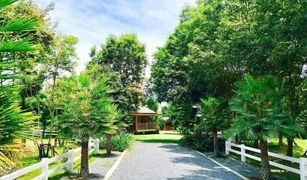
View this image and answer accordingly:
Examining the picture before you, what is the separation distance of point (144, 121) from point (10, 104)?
48895mm

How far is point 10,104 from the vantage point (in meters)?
4.29

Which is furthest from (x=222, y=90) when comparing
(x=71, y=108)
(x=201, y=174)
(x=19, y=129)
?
(x=19, y=129)

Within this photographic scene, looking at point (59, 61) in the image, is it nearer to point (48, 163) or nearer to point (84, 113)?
point (84, 113)

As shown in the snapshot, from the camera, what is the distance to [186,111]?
33844 millimetres

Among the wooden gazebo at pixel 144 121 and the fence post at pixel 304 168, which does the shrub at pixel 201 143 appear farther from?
the wooden gazebo at pixel 144 121

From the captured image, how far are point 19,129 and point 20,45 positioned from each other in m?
1.15

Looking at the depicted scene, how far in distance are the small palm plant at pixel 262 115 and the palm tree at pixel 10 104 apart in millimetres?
8418

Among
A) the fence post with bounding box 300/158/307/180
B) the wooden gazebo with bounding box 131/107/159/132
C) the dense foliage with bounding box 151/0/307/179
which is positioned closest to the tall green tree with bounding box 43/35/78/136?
the dense foliage with bounding box 151/0/307/179

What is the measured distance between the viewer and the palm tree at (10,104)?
3689mm

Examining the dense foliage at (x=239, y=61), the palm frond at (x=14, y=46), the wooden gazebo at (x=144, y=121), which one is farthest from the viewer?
the wooden gazebo at (x=144, y=121)

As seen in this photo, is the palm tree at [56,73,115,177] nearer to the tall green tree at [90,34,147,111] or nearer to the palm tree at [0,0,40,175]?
the palm tree at [0,0,40,175]

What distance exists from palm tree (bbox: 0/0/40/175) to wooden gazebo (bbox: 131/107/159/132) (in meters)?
44.3

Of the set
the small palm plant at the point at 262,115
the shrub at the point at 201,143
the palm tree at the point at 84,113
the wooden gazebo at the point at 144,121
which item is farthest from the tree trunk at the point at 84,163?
the wooden gazebo at the point at 144,121

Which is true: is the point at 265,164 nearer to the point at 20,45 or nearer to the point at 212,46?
the point at 20,45
